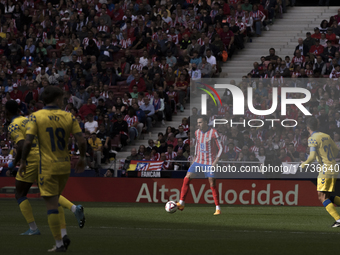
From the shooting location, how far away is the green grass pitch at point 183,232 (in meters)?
7.96

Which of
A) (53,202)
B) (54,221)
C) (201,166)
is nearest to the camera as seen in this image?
(54,221)

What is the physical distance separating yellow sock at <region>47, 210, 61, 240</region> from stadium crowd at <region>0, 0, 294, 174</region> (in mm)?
13066

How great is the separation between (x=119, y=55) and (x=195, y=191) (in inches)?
391

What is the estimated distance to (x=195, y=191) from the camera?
18484mm

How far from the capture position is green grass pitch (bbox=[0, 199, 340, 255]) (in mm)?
7965

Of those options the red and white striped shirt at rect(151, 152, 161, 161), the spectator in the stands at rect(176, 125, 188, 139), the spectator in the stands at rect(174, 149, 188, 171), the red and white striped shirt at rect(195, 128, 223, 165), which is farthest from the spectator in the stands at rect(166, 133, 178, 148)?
the red and white striped shirt at rect(195, 128, 223, 165)

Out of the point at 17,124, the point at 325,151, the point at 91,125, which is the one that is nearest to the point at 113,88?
the point at 91,125

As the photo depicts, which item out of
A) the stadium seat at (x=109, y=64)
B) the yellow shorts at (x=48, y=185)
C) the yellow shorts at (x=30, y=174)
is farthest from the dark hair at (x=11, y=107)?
the stadium seat at (x=109, y=64)

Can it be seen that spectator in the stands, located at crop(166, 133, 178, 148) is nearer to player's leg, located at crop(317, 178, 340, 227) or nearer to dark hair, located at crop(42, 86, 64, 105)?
player's leg, located at crop(317, 178, 340, 227)

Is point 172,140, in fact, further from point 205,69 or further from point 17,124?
point 17,124

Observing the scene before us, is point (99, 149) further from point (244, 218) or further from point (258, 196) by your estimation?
point (244, 218)

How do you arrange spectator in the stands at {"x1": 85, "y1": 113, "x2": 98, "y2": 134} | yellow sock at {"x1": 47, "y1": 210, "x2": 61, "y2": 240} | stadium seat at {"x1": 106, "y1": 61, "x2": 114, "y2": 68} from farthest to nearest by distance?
stadium seat at {"x1": 106, "y1": 61, "x2": 114, "y2": 68} → spectator in the stands at {"x1": 85, "y1": 113, "x2": 98, "y2": 134} → yellow sock at {"x1": 47, "y1": 210, "x2": 61, "y2": 240}

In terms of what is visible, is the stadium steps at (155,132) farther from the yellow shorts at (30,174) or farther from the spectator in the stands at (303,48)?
the yellow shorts at (30,174)

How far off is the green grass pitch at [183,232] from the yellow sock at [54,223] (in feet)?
0.98
